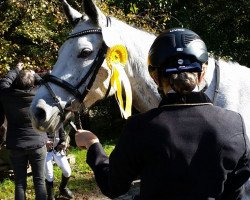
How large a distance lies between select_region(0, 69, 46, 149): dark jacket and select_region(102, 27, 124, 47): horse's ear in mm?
3103

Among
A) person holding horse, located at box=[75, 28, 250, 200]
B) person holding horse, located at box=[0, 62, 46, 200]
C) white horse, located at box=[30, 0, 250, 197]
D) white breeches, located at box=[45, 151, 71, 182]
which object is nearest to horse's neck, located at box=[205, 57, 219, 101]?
white horse, located at box=[30, 0, 250, 197]

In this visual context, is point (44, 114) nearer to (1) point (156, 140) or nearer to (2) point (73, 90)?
(2) point (73, 90)

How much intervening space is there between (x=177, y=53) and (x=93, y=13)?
1.51 metres

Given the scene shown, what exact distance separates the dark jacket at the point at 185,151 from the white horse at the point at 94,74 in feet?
4.11

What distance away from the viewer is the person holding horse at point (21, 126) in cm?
611

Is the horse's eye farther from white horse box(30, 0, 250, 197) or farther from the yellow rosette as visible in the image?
the yellow rosette

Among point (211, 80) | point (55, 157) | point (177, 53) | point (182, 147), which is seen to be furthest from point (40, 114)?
point (55, 157)

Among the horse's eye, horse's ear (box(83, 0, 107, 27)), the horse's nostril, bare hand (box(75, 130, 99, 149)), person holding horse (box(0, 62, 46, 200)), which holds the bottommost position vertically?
person holding horse (box(0, 62, 46, 200))

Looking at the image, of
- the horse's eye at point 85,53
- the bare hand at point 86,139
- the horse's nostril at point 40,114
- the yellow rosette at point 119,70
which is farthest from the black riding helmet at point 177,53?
the horse's nostril at point 40,114

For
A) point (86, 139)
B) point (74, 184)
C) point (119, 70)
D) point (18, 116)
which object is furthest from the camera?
point (74, 184)

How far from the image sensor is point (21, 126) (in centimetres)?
624

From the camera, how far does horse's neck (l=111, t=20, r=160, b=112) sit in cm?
332

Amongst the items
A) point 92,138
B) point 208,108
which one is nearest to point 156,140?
point 208,108

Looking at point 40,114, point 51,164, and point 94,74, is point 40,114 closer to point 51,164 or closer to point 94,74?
point 94,74
